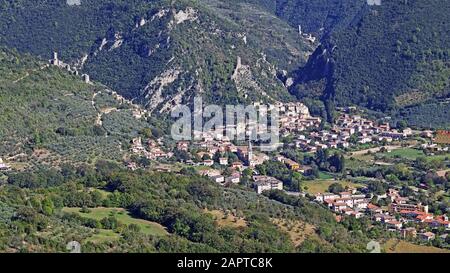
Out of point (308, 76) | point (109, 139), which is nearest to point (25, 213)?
point (109, 139)

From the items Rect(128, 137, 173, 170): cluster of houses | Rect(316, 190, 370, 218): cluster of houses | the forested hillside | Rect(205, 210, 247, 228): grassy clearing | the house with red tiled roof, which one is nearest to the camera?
the forested hillside

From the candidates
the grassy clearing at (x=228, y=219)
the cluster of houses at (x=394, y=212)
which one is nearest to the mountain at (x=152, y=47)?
the cluster of houses at (x=394, y=212)

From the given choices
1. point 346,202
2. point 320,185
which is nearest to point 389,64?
point 320,185

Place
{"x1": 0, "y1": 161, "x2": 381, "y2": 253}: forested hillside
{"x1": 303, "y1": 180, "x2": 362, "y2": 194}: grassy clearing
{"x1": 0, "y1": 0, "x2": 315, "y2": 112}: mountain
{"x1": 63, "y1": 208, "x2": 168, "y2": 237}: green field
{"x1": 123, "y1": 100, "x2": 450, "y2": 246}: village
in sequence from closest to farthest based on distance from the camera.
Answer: {"x1": 0, "y1": 161, "x2": 381, "y2": 253}: forested hillside, {"x1": 63, "y1": 208, "x2": 168, "y2": 237}: green field, {"x1": 123, "y1": 100, "x2": 450, "y2": 246}: village, {"x1": 303, "y1": 180, "x2": 362, "y2": 194}: grassy clearing, {"x1": 0, "y1": 0, "x2": 315, "y2": 112}: mountain

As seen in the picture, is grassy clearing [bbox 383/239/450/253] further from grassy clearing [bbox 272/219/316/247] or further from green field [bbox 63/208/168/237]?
green field [bbox 63/208/168/237]

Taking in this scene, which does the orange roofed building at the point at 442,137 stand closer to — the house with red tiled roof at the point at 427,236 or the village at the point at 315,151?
the village at the point at 315,151

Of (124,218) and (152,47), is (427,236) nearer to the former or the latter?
(124,218)

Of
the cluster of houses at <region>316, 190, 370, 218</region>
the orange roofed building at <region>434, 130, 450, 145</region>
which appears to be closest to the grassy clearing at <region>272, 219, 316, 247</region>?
the cluster of houses at <region>316, 190, 370, 218</region>
